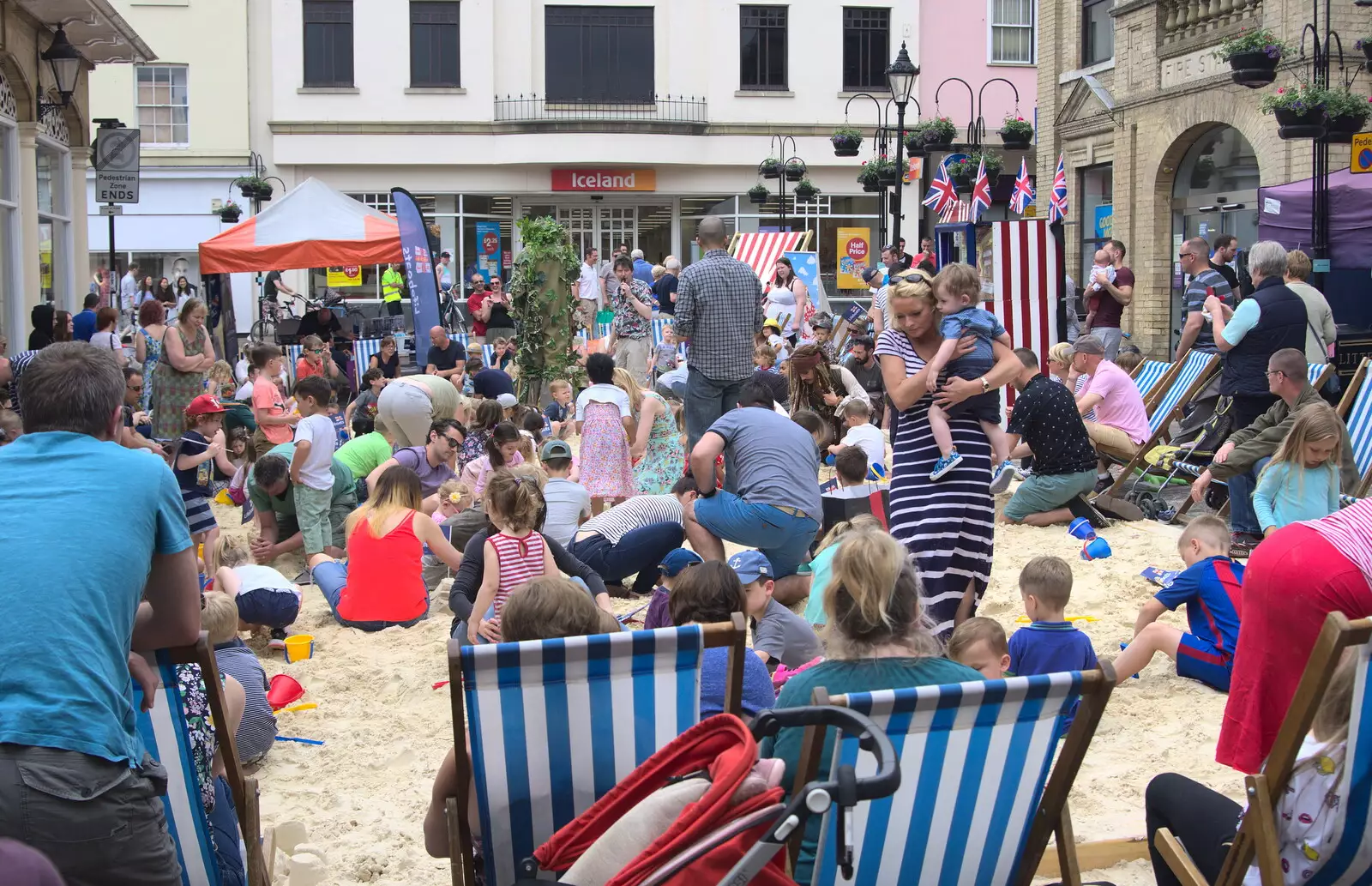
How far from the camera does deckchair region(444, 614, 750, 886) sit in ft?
9.34

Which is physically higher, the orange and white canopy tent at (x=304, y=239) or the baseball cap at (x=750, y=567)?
the orange and white canopy tent at (x=304, y=239)

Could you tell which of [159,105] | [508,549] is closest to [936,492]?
[508,549]

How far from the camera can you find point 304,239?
1520 cm

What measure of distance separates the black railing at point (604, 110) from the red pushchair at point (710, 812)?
2807cm

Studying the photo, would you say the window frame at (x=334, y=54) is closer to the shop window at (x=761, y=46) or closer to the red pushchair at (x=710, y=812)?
the shop window at (x=761, y=46)

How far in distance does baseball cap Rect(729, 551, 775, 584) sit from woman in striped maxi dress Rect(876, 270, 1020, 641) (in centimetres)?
53

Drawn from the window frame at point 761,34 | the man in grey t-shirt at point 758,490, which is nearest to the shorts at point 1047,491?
the man in grey t-shirt at point 758,490

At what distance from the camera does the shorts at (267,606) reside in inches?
249

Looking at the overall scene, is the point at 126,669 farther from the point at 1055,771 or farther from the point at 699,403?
the point at 699,403

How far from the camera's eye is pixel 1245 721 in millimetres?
3273

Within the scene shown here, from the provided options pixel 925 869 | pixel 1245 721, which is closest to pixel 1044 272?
pixel 1245 721

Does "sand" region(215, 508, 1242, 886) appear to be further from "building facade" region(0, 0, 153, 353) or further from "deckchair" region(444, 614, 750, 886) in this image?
"building facade" region(0, 0, 153, 353)

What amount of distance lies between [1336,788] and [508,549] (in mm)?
3749

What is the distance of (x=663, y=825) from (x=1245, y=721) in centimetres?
167
